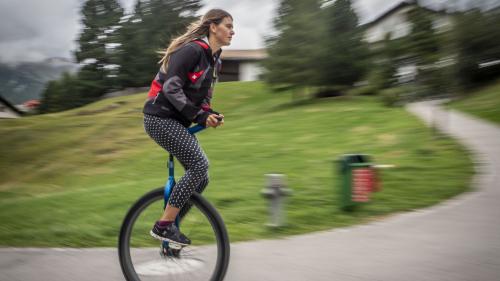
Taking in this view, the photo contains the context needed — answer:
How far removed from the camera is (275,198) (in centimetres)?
573

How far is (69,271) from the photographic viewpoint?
440 centimetres

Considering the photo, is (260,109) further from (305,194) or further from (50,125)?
(305,194)

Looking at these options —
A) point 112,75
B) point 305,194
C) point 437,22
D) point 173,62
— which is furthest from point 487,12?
point 112,75

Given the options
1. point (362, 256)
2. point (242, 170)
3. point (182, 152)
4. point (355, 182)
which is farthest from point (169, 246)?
point (242, 170)

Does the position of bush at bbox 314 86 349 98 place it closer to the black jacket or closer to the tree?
the tree

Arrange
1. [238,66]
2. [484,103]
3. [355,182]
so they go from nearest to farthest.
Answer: [355,182], [484,103], [238,66]

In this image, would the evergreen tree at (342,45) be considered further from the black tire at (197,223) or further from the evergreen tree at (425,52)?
the black tire at (197,223)

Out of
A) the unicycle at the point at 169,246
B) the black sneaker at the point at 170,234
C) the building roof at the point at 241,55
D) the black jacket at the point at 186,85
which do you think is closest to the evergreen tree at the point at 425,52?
the black jacket at the point at 186,85

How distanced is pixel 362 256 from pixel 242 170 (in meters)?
6.68

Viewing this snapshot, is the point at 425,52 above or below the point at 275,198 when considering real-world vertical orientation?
below

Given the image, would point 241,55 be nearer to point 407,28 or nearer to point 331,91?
point 331,91

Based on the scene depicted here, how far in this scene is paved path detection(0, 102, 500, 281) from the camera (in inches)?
161

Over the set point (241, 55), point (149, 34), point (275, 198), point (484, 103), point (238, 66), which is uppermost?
point (275, 198)

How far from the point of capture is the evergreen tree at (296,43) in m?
26.2
